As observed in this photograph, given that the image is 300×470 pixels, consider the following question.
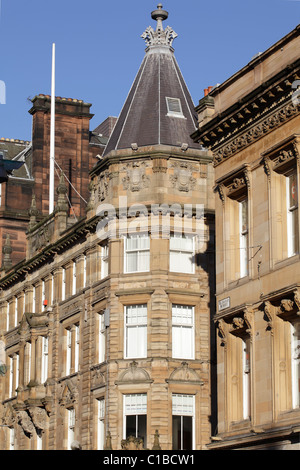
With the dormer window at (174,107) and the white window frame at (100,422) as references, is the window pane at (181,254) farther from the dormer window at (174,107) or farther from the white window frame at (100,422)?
the white window frame at (100,422)

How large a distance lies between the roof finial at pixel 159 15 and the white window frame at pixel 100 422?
1918 centimetres

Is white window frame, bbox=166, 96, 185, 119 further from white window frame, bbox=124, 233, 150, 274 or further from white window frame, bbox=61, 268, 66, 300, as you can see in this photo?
white window frame, bbox=61, 268, 66, 300

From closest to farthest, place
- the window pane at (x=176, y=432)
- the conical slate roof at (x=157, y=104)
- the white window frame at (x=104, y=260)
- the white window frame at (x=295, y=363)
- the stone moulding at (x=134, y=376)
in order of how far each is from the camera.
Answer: the white window frame at (x=295, y=363), the window pane at (x=176, y=432), the stone moulding at (x=134, y=376), the white window frame at (x=104, y=260), the conical slate roof at (x=157, y=104)

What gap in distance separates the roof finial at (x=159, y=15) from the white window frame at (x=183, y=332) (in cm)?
1527

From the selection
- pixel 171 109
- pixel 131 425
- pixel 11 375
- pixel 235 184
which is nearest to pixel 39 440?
pixel 11 375

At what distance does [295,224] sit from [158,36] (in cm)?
2388

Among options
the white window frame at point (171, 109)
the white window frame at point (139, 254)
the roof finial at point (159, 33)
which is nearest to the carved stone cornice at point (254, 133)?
the white window frame at point (139, 254)

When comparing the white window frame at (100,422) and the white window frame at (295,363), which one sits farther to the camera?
the white window frame at (100,422)

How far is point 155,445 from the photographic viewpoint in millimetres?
46781

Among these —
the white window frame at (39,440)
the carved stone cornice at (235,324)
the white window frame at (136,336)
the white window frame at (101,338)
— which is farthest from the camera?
the white window frame at (39,440)

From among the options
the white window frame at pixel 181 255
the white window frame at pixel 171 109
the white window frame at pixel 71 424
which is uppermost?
the white window frame at pixel 171 109

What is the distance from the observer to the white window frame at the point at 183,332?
163ft

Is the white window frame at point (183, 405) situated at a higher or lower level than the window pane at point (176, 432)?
higher

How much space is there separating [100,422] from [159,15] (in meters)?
20.5
